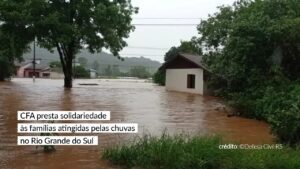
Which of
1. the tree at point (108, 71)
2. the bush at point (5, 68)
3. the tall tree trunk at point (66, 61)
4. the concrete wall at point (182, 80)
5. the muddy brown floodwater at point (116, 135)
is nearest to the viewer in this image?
the muddy brown floodwater at point (116, 135)

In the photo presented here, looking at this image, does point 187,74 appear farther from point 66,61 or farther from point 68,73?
point 66,61

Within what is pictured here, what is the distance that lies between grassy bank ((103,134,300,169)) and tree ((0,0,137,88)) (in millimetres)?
29356

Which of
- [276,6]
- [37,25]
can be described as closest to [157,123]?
[276,6]

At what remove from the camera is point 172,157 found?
10125mm

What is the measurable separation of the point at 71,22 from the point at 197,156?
110ft

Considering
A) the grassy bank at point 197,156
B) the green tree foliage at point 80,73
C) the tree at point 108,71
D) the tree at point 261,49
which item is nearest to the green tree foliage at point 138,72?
the tree at point 108,71

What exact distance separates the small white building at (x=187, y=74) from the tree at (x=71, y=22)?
5.76 meters

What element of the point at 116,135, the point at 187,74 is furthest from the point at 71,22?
the point at 116,135

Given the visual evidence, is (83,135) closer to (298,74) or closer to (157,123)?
(157,123)

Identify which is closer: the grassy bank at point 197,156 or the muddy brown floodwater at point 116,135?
the grassy bank at point 197,156

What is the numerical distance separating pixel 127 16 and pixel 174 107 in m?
18.1

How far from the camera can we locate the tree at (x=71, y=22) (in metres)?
39.4

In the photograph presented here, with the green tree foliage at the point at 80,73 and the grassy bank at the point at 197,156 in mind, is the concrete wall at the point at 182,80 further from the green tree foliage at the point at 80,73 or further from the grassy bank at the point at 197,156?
the green tree foliage at the point at 80,73

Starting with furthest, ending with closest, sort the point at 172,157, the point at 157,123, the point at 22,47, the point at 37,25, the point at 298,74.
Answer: the point at 22,47 < the point at 37,25 < the point at 298,74 < the point at 157,123 < the point at 172,157
